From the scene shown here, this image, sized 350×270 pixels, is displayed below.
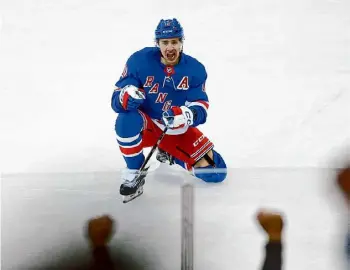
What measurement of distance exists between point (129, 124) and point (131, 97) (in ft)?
0.31

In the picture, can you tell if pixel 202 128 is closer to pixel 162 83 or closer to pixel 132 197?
pixel 162 83

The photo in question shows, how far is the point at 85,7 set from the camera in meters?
2.78

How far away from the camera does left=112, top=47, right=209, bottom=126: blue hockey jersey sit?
185 centimetres

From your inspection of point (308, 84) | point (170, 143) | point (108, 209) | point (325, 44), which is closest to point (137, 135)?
point (170, 143)

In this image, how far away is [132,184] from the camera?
180 centimetres

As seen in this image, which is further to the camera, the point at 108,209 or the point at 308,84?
the point at 308,84

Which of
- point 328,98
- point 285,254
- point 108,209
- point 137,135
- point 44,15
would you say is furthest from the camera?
point 44,15

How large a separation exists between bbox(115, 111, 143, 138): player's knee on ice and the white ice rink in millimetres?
155

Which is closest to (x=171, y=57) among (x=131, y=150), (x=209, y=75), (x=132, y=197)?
(x=131, y=150)

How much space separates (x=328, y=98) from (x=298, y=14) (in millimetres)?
502

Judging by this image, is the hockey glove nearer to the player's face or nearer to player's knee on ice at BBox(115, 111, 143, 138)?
player's knee on ice at BBox(115, 111, 143, 138)

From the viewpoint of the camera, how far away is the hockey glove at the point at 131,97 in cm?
180

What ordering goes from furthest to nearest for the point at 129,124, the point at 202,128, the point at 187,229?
the point at 202,128 < the point at 129,124 < the point at 187,229

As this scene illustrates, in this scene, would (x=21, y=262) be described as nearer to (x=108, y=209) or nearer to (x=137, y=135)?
(x=108, y=209)
